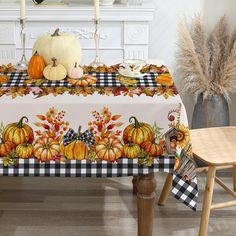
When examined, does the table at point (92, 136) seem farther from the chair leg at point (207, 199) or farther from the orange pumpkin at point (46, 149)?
the chair leg at point (207, 199)

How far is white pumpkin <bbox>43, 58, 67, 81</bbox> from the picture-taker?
7.74 ft

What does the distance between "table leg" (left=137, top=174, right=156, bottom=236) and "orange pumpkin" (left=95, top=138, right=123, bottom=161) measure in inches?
6.2

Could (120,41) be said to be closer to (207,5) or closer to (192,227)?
(207,5)

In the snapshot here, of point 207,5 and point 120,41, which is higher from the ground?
point 207,5

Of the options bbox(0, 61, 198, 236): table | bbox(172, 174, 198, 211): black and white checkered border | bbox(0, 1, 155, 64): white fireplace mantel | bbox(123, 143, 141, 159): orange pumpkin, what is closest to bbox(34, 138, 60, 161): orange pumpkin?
bbox(0, 61, 198, 236): table

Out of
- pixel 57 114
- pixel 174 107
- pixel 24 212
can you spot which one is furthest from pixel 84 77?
pixel 24 212

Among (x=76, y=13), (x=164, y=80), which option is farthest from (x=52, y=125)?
(x=76, y=13)

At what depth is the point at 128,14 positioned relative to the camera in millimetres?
3395

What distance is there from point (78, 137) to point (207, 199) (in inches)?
28.6

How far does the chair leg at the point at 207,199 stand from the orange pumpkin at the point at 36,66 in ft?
2.98

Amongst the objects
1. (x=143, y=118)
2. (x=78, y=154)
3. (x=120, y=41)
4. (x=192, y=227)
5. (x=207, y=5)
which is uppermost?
(x=207, y=5)

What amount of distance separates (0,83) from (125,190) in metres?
1.12

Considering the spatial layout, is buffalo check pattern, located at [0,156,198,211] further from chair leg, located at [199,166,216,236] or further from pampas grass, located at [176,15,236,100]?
pampas grass, located at [176,15,236,100]

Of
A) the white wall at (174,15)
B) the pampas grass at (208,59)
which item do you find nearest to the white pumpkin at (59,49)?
the pampas grass at (208,59)
